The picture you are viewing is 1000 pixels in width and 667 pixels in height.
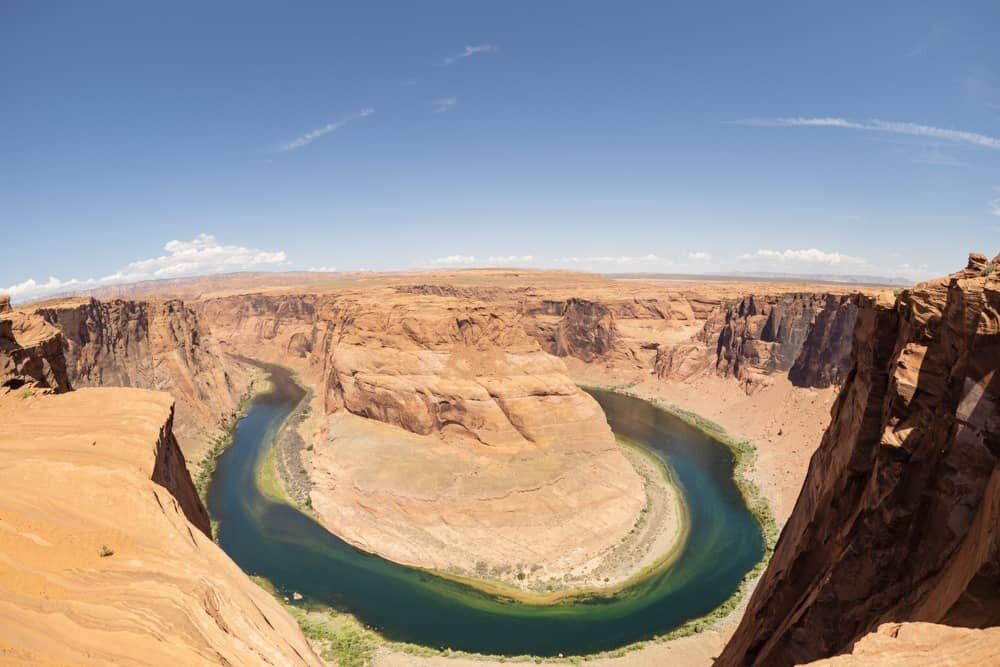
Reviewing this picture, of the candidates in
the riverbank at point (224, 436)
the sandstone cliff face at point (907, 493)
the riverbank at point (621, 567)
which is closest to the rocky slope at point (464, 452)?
the riverbank at point (621, 567)

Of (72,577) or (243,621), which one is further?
(243,621)

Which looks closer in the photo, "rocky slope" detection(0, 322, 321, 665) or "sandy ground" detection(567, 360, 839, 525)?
"rocky slope" detection(0, 322, 321, 665)

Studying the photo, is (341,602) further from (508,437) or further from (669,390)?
(669,390)

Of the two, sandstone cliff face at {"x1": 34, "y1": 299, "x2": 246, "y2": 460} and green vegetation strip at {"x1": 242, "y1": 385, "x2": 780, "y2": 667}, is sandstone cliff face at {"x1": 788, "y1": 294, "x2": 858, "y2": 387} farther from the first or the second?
sandstone cliff face at {"x1": 34, "y1": 299, "x2": 246, "y2": 460}

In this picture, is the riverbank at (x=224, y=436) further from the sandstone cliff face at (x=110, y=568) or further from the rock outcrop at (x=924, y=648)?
the rock outcrop at (x=924, y=648)

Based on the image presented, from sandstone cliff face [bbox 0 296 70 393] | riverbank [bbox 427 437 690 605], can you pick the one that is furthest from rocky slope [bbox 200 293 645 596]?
sandstone cliff face [bbox 0 296 70 393]

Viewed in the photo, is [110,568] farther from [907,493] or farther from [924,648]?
[907,493]

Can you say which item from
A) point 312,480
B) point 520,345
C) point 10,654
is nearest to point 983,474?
point 10,654
